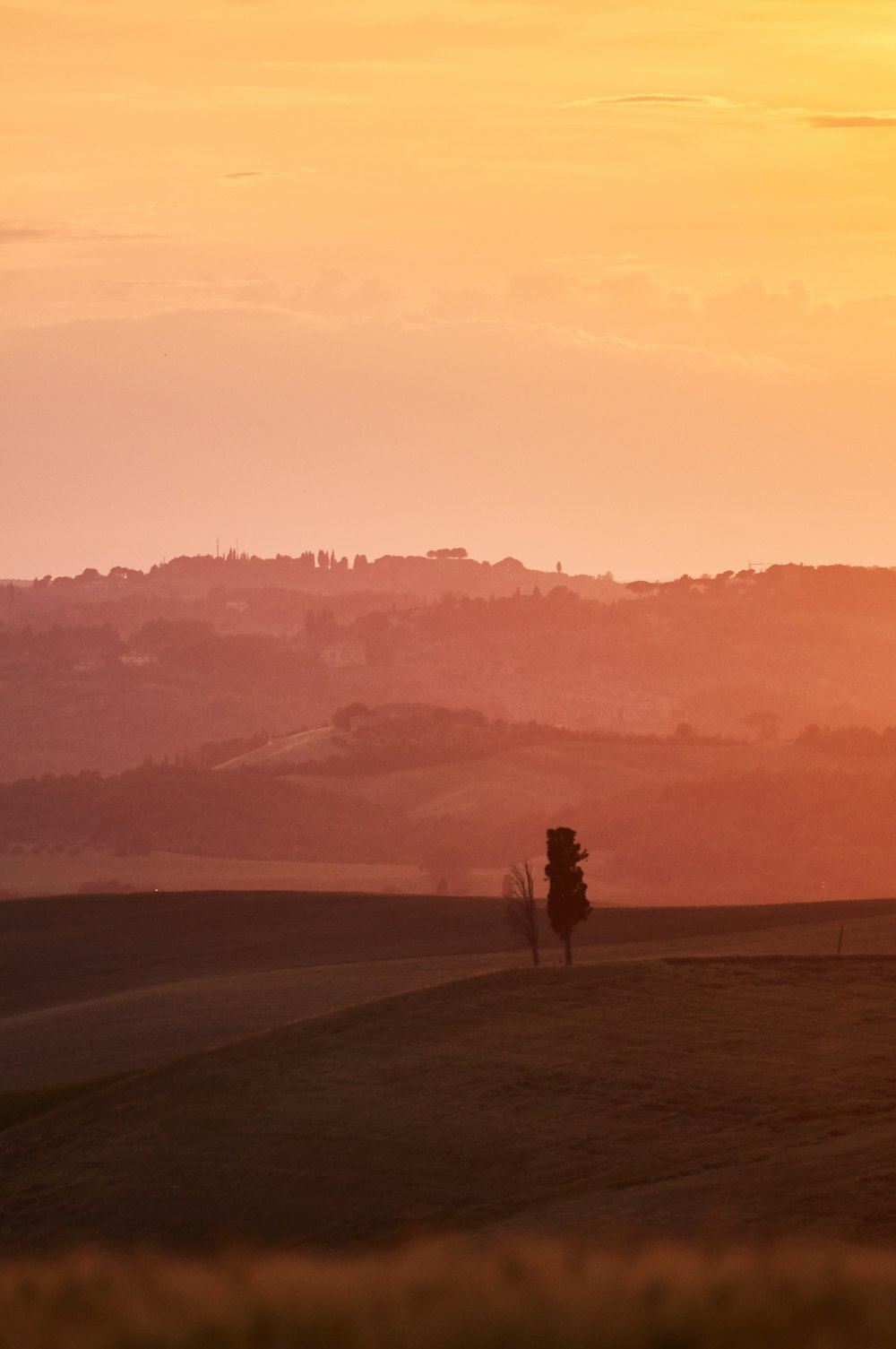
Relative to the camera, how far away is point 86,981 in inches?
3285

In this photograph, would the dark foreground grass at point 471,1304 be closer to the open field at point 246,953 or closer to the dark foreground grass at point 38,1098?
the dark foreground grass at point 38,1098

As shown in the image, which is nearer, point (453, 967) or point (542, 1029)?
point (542, 1029)

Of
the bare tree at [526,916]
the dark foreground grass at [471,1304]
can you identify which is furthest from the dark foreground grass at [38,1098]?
the dark foreground grass at [471,1304]

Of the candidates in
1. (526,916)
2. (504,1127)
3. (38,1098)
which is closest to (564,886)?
(526,916)

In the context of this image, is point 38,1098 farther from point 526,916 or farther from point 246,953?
point 246,953

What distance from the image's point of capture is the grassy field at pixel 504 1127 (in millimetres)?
28047

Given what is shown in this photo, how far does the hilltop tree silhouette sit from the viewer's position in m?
63.5

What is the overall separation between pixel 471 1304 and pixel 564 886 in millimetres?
53161

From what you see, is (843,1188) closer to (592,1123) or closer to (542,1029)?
(592,1123)

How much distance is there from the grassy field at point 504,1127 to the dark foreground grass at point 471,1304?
12485 mm

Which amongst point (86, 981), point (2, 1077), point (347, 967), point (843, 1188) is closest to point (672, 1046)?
point (843, 1188)

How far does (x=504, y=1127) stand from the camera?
3466cm

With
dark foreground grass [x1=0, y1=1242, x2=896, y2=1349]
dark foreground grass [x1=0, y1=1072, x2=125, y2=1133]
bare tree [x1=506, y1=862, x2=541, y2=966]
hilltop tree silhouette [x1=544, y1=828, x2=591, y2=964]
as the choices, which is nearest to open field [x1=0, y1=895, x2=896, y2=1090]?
bare tree [x1=506, y1=862, x2=541, y2=966]

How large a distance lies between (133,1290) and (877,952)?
4787cm
